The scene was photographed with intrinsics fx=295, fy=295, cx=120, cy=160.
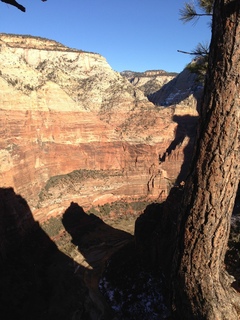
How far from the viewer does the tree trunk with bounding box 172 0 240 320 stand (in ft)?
15.4

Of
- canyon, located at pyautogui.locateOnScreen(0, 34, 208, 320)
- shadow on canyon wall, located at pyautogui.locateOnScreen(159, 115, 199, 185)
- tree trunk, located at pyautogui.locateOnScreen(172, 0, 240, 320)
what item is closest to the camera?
tree trunk, located at pyautogui.locateOnScreen(172, 0, 240, 320)

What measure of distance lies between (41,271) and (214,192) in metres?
28.0

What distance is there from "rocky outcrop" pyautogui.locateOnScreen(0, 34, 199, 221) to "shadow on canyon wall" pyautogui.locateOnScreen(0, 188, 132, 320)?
2906mm

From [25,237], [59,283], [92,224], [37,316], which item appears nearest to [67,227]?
[92,224]

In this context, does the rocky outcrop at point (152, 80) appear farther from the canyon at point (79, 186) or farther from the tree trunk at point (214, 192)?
the tree trunk at point (214, 192)

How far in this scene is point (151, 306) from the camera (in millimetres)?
21625

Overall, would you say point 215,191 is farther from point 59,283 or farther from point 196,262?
point 59,283


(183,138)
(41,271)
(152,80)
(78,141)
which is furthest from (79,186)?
(152,80)

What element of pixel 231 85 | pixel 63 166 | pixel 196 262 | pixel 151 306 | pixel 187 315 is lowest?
pixel 151 306

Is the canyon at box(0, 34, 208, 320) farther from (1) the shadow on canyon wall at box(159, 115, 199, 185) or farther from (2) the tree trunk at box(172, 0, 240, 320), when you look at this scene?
(2) the tree trunk at box(172, 0, 240, 320)

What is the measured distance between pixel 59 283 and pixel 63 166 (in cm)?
1956

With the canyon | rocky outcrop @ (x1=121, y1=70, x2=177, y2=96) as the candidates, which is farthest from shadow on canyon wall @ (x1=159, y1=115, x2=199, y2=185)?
rocky outcrop @ (x1=121, y1=70, x2=177, y2=96)

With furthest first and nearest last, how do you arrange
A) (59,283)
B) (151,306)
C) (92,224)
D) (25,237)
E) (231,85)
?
(92,224) < (25,237) < (59,283) < (151,306) < (231,85)

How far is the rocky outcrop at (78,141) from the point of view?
36.0 metres
